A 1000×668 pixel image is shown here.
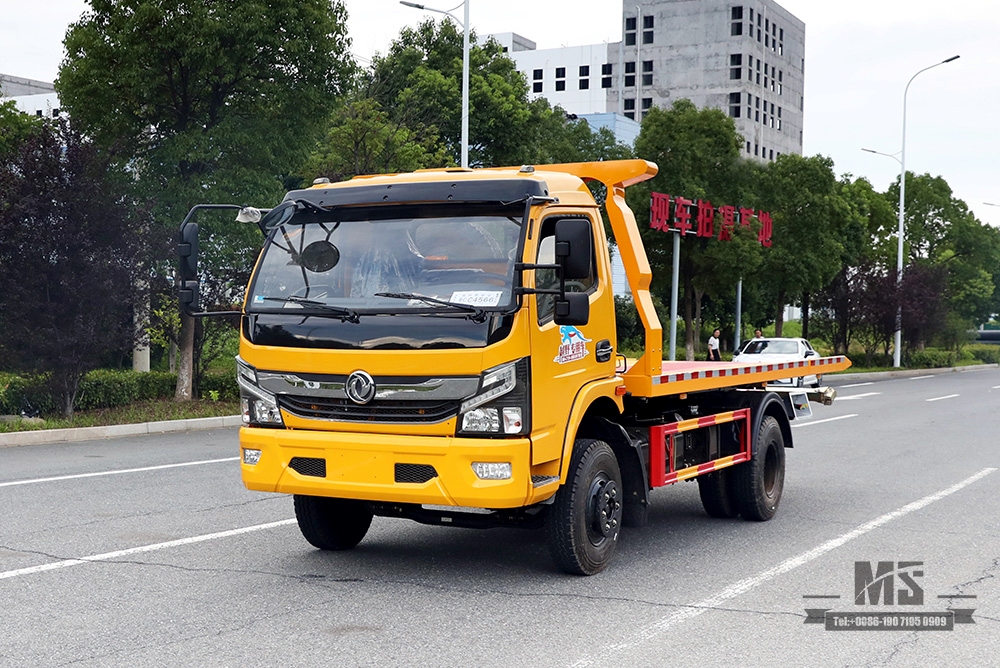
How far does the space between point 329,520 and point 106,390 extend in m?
12.1

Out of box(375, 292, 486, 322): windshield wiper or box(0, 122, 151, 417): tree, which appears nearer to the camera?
box(375, 292, 486, 322): windshield wiper

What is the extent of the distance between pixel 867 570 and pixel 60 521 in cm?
615

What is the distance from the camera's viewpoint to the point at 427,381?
659cm

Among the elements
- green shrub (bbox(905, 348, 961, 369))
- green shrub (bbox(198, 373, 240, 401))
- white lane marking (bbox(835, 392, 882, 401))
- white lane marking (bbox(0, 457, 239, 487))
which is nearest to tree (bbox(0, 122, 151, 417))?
green shrub (bbox(198, 373, 240, 401))

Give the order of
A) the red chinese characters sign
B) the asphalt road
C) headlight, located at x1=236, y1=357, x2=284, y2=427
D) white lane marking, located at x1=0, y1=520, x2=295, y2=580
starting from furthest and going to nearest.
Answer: the red chinese characters sign, white lane marking, located at x1=0, y1=520, x2=295, y2=580, headlight, located at x1=236, y1=357, x2=284, y2=427, the asphalt road

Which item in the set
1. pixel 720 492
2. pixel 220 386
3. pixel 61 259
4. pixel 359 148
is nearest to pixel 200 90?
pixel 61 259

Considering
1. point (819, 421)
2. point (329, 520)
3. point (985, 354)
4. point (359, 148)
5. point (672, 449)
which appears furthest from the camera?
point (985, 354)

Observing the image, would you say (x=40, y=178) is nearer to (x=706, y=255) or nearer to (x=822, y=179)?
(x=706, y=255)

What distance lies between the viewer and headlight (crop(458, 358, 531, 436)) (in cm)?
654

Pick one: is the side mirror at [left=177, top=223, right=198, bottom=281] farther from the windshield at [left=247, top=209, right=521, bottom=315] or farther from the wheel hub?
the wheel hub

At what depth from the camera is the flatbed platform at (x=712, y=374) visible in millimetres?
8117

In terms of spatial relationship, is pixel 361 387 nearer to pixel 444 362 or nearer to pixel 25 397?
pixel 444 362

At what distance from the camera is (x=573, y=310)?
682 centimetres

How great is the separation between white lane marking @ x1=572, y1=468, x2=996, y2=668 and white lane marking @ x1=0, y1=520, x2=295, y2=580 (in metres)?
3.74
